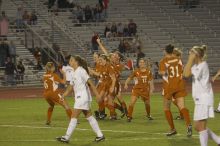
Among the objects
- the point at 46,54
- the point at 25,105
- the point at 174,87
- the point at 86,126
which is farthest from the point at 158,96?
the point at 174,87

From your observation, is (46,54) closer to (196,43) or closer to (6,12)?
(6,12)

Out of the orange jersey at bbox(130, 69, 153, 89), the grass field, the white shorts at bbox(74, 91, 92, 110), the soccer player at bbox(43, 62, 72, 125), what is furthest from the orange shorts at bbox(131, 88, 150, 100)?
Answer: the white shorts at bbox(74, 91, 92, 110)

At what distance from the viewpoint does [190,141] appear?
1475cm

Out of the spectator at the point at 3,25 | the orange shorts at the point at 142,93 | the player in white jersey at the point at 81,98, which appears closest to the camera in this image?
the player in white jersey at the point at 81,98

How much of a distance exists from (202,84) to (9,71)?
952 inches

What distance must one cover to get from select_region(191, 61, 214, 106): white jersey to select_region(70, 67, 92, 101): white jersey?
3198 mm

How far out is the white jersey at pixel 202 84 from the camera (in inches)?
491

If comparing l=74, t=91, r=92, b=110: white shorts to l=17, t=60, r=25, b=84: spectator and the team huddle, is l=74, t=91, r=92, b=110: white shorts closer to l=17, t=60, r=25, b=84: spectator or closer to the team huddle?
the team huddle

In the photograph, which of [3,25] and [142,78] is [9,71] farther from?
[142,78]

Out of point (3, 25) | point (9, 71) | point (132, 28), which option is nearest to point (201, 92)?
point (9, 71)

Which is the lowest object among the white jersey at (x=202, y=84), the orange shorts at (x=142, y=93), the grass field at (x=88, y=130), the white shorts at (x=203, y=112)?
the grass field at (x=88, y=130)

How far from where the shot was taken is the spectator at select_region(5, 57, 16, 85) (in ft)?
116

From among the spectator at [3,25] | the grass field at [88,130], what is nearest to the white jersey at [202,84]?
the grass field at [88,130]

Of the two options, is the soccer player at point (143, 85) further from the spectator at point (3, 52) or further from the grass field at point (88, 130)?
the spectator at point (3, 52)
